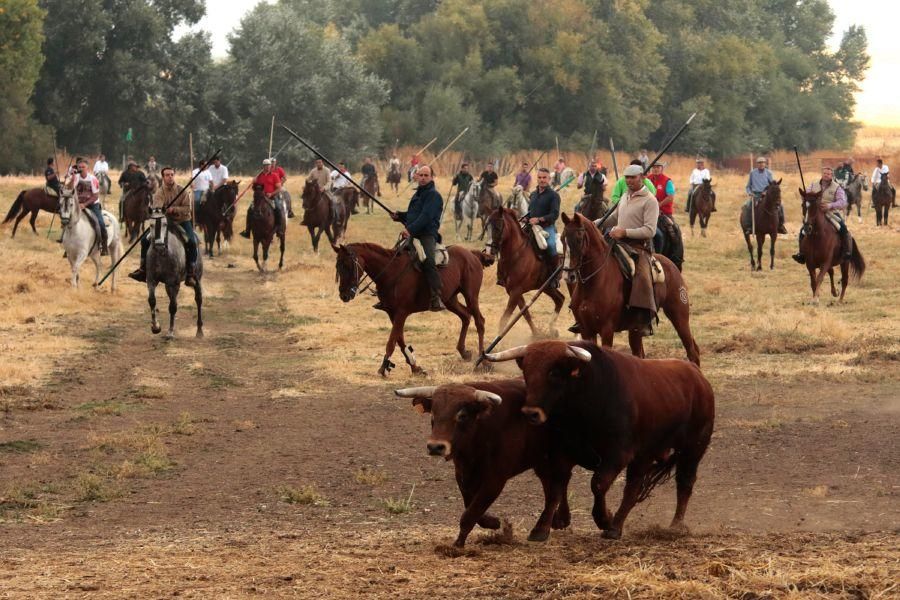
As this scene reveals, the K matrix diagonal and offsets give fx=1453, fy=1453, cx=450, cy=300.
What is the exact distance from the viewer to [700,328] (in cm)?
2136

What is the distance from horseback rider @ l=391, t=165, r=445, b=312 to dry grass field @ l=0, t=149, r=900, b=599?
106 centimetres

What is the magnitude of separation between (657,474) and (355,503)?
231 cm

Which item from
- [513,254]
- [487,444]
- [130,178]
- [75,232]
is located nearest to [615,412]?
[487,444]

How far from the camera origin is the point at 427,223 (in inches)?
663

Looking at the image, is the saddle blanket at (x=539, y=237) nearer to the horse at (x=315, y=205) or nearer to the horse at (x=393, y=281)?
the horse at (x=393, y=281)

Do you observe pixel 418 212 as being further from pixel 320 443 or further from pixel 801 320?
pixel 801 320

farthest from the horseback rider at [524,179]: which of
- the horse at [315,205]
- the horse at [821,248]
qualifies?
the horse at [821,248]

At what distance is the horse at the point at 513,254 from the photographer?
19250 mm

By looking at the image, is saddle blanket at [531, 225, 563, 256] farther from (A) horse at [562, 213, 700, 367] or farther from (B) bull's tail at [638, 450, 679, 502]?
(B) bull's tail at [638, 450, 679, 502]

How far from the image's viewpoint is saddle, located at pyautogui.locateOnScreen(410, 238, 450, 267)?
16906mm

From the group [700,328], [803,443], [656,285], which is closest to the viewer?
[803,443]

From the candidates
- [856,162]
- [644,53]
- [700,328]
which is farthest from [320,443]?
[644,53]

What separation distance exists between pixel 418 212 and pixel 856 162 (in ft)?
200

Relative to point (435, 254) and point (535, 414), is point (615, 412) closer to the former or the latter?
point (535, 414)
